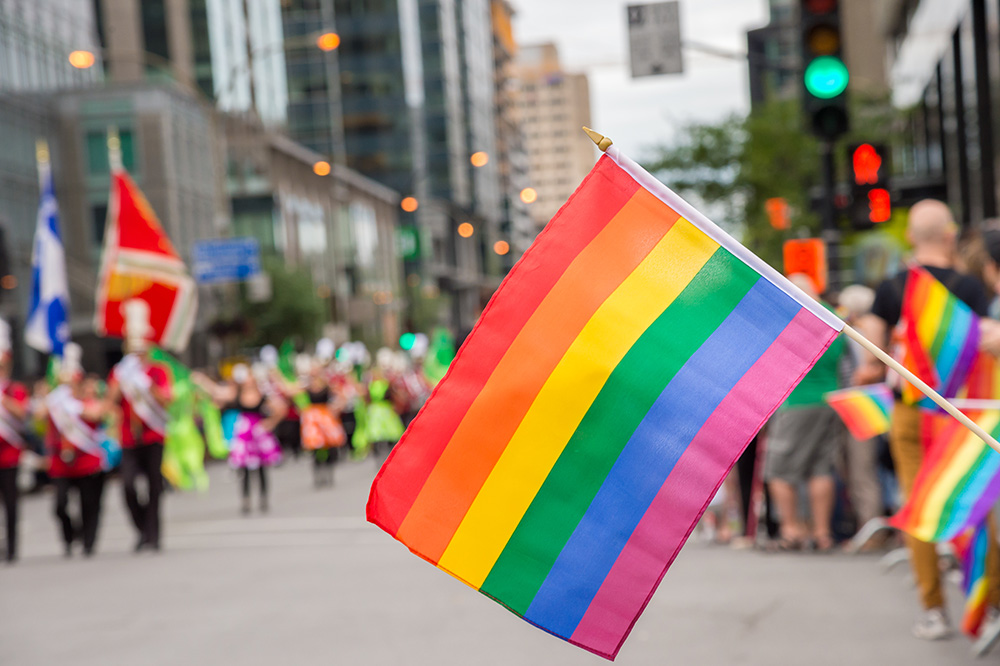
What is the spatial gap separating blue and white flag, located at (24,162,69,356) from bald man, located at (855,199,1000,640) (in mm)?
13462

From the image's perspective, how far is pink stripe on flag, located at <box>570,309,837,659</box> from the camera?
345 cm

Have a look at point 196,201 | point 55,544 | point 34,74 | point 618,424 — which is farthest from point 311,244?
point 618,424

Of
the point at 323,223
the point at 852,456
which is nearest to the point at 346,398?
the point at 852,456

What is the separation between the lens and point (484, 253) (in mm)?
124562

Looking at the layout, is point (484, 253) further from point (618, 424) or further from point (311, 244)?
point (618, 424)

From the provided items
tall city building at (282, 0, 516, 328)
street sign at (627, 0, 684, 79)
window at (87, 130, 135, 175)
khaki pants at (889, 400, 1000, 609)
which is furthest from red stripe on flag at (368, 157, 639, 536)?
tall city building at (282, 0, 516, 328)

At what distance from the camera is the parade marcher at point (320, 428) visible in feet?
62.3

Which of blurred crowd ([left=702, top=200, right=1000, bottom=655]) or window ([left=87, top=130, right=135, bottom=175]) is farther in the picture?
window ([left=87, top=130, right=135, bottom=175])

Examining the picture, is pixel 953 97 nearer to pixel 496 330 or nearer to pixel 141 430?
pixel 141 430

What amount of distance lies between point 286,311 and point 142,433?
37779 mm

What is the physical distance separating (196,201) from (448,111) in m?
61.6

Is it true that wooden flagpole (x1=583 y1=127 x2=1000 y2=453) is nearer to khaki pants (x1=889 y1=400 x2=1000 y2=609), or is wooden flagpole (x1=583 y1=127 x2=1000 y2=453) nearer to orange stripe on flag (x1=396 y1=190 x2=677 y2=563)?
orange stripe on flag (x1=396 y1=190 x2=677 y2=563)

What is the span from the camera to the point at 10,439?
12.1 metres

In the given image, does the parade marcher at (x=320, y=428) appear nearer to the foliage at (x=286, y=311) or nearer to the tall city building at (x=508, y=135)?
the foliage at (x=286, y=311)
